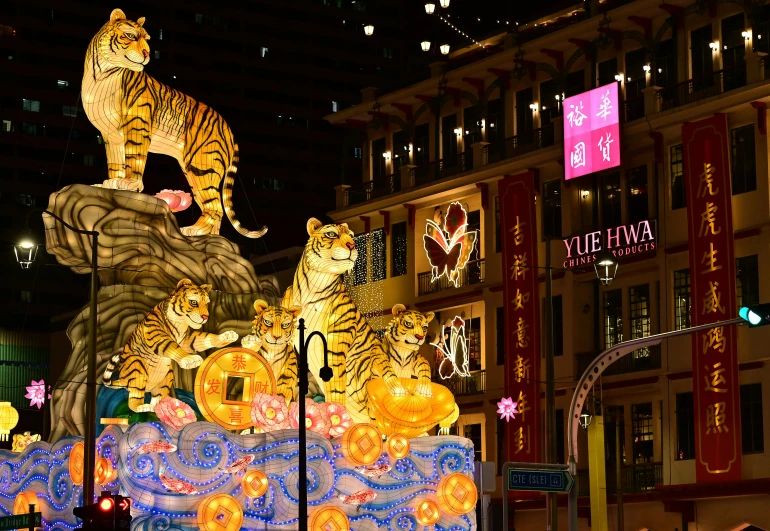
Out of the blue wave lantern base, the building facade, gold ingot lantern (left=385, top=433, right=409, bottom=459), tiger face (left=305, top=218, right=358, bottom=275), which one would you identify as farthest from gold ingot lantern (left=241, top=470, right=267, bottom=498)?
the building facade

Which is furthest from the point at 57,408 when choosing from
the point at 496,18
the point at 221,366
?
the point at 496,18

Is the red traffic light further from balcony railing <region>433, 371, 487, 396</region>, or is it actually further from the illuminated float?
balcony railing <region>433, 371, 487, 396</region>

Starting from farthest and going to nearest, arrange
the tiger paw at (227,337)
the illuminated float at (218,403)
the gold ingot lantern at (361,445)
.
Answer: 1. the tiger paw at (227,337)
2. the gold ingot lantern at (361,445)
3. the illuminated float at (218,403)

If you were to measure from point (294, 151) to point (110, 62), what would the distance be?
8046 cm

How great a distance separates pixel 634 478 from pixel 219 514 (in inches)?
923

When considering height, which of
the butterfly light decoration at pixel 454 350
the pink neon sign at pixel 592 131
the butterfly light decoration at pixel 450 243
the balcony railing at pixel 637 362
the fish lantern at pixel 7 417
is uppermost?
the pink neon sign at pixel 592 131

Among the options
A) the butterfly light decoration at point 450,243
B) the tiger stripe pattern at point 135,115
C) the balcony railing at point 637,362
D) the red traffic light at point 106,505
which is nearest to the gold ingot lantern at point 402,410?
the tiger stripe pattern at point 135,115

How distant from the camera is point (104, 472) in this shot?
103 feet

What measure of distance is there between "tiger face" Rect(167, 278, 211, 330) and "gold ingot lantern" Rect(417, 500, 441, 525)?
6063 mm

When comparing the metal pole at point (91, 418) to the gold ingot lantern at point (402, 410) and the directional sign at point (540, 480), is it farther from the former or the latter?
the directional sign at point (540, 480)

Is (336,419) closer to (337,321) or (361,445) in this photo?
(361,445)

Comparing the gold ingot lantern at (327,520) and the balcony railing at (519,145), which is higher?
the balcony railing at (519,145)

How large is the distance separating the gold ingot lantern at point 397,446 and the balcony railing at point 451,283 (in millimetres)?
24349

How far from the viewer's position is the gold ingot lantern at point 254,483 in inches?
1241
